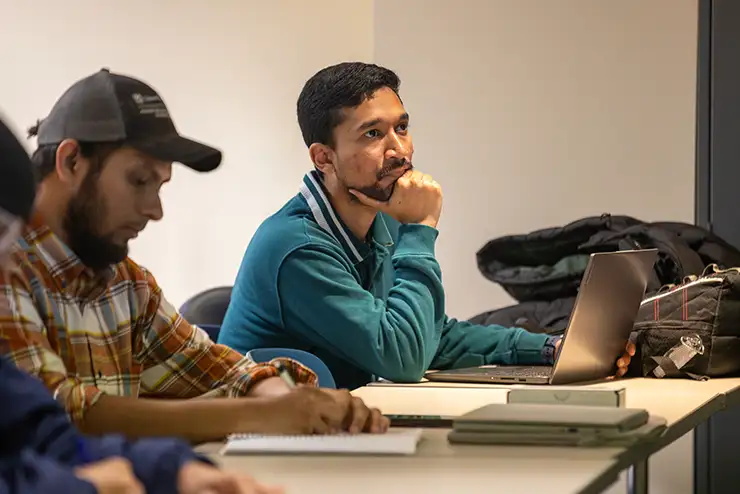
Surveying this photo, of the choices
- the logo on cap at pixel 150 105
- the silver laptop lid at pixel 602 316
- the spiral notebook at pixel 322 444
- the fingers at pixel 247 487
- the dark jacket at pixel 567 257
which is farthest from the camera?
the dark jacket at pixel 567 257

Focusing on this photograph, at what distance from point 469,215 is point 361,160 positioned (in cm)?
157

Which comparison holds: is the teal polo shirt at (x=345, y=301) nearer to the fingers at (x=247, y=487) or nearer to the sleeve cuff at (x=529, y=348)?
the sleeve cuff at (x=529, y=348)

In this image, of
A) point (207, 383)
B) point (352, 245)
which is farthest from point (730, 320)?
point (207, 383)

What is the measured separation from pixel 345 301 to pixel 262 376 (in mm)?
452

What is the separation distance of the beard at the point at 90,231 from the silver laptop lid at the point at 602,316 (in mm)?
875

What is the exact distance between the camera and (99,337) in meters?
1.61

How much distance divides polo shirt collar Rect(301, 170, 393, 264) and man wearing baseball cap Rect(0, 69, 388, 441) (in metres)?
0.64

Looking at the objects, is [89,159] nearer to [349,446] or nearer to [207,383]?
[207,383]

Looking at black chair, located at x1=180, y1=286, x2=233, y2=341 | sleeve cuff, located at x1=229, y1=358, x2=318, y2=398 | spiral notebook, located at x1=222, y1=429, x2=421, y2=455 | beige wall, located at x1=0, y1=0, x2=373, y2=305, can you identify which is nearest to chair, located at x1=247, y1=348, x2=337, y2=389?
sleeve cuff, located at x1=229, y1=358, x2=318, y2=398

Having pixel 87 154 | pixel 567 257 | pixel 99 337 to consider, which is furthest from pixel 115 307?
pixel 567 257

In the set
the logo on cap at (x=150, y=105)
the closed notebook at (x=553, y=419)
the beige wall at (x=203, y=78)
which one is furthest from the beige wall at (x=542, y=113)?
the logo on cap at (x=150, y=105)

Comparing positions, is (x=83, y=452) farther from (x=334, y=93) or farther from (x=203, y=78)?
(x=203, y=78)

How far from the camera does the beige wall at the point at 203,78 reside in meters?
4.36

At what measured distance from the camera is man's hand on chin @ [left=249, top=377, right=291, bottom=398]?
68.1 inches
